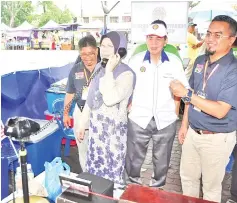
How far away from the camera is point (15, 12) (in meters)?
2.32

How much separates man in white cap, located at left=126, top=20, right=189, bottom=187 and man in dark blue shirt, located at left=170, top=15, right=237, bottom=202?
0.47 ft

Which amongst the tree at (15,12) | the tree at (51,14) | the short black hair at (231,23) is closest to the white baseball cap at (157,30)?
the short black hair at (231,23)

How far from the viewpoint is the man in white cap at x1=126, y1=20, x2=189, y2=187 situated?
82.0 inches

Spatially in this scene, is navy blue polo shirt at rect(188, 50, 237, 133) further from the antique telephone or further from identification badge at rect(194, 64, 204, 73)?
the antique telephone

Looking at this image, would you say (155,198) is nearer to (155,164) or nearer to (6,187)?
(155,164)

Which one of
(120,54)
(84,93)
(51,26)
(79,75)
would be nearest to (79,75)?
(79,75)

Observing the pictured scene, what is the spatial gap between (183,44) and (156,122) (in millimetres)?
743

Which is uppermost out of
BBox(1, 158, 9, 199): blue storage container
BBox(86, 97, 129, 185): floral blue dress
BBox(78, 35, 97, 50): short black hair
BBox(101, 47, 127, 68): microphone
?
BBox(78, 35, 97, 50): short black hair

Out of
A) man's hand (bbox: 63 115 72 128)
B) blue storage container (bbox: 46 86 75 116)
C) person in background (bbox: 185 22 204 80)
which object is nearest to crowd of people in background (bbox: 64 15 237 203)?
man's hand (bbox: 63 115 72 128)

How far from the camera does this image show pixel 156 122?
2166mm

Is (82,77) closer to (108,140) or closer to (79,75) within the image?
(79,75)

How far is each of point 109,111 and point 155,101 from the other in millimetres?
365

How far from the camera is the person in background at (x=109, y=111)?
2.06m

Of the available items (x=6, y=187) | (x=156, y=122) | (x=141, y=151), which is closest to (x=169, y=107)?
(x=156, y=122)
